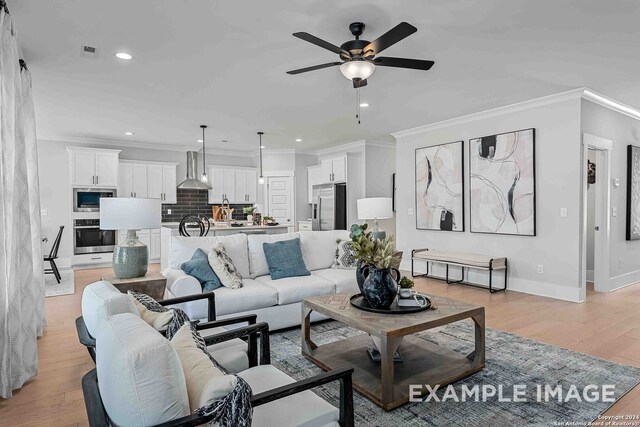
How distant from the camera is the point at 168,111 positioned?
5.38 metres

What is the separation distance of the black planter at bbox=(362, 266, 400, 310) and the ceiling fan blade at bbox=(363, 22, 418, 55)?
1532mm

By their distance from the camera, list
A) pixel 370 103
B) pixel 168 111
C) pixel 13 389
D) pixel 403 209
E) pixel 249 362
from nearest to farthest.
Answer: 1. pixel 249 362
2. pixel 13 389
3. pixel 370 103
4. pixel 168 111
5. pixel 403 209

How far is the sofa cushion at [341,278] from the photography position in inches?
152

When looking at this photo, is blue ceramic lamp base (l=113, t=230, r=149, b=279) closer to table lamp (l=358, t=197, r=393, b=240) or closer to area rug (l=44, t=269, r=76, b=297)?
area rug (l=44, t=269, r=76, b=297)

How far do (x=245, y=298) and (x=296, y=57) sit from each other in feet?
7.42

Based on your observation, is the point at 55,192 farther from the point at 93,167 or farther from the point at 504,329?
the point at 504,329

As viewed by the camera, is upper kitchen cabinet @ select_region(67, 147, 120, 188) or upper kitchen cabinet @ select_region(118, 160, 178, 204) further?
upper kitchen cabinet @ select_region(118, 160, 178, 204)

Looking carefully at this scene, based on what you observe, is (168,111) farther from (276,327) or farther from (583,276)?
(583,276)

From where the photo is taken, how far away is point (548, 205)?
4863 mm

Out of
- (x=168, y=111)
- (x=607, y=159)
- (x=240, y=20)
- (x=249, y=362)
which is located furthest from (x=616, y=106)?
(x=168, y=111)

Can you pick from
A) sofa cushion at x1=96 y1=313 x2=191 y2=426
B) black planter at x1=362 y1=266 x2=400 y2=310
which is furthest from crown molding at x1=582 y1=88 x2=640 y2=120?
sofa cushion at x1=96 y1=313 x2=191 y2=426

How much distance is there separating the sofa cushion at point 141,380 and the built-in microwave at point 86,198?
23.7 ft

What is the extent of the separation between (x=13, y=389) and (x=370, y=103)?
4572 millimetres

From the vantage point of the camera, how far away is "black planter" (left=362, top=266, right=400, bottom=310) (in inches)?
101
